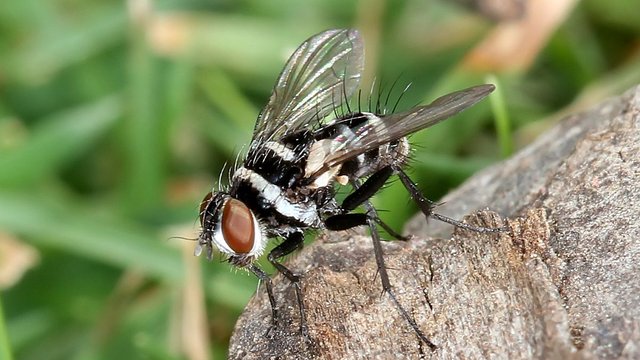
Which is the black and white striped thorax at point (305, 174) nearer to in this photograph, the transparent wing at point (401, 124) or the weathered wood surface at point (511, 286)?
the transparent wing at point (401, 124)

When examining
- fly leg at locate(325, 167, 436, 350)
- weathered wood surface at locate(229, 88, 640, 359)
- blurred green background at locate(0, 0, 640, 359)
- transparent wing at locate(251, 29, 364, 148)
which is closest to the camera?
weathered wood surface at locate(229, 88, 640, 359)

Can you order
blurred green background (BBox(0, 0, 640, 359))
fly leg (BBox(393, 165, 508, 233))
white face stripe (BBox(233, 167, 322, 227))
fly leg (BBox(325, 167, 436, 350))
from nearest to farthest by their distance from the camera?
fly leg (BBox(325, 167, 436, 350)) → fly leg (BBox(393, 165, 508, 233)) → white face stripe (BBox(233, 167, 322, 227)) → blurred green background (BBox(0, 0, 640, 359))

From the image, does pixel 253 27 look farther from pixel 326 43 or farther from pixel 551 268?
pixel 551 268

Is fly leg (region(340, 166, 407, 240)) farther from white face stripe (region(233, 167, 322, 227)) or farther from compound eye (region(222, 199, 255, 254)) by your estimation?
compound eye (region(222, 199, 255, 254))

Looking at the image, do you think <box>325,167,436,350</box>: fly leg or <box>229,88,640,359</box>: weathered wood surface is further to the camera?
<box>325,167,436,350</box>: fly leg

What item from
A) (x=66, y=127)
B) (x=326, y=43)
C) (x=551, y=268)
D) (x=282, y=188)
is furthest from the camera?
Result: (x=66, y=127)

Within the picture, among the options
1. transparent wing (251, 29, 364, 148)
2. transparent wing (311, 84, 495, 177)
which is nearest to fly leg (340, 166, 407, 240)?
transparent wing (311, 84, 495, 177)

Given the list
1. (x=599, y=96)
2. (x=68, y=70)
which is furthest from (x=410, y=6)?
(x=68, y=70)
